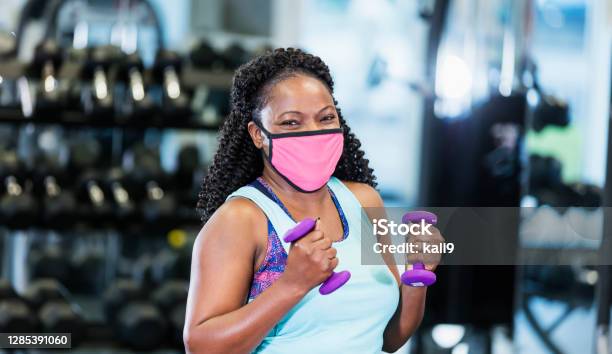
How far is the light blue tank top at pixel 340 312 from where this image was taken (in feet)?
5.15

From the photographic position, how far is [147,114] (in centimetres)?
441

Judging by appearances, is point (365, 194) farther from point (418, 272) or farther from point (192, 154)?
point (192, 154)

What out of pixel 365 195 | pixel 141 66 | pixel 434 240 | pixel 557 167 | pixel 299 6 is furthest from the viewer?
pixel 299 6

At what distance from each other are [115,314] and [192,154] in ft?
4.36

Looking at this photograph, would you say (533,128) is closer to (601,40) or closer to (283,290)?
(601,40)

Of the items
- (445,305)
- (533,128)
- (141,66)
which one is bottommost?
(445,305)

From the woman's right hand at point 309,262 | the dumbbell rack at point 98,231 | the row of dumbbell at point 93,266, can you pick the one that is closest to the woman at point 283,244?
the woman's right hand at point 309,262

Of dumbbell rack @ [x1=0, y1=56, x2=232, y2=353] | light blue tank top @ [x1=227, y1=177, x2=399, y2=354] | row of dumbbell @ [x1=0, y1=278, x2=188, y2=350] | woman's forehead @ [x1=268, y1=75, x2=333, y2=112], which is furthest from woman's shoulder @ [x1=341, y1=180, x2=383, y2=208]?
dumbbell rack @ [x1=0, y1=56, x2=232, y2=353]

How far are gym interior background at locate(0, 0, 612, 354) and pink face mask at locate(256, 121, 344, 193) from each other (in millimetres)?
2210

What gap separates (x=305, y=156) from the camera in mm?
1598

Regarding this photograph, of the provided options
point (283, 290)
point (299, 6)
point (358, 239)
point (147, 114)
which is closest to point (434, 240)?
point (358, 239)

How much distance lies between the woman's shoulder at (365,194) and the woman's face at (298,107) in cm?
23

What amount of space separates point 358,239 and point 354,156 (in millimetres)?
272

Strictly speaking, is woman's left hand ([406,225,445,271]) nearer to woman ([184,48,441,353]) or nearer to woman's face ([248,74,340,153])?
woman ([184,48,441,353])
